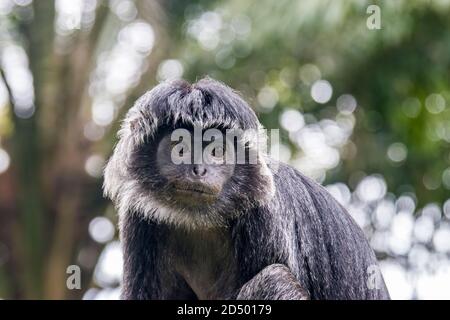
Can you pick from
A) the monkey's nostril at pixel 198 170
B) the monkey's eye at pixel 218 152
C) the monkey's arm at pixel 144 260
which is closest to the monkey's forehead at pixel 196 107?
the monkey's eye at pixel 218 152

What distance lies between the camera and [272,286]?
4570mm

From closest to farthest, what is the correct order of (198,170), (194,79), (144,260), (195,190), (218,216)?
1. (198,170)
2. (195,190)
3. (218,216)
4. (144,260)
5. (194,79)

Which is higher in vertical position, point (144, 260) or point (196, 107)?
point (196, 107)

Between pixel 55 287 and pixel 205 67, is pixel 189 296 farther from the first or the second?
pixel 55 287

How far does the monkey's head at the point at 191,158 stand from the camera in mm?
4598

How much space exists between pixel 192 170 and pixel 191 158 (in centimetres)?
8

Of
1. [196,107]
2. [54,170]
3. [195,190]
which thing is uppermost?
[196,107]

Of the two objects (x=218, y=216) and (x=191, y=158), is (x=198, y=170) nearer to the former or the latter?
(x=191, y=158)

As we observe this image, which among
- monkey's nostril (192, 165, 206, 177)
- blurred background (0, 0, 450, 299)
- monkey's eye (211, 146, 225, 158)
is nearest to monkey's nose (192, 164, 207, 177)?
monkey's nostril (192, 165, 206, 177)

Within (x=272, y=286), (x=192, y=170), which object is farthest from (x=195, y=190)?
(x=272, y=286)

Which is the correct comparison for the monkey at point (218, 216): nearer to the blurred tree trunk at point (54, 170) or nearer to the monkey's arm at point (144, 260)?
the monkey's arm at point (144, 260)

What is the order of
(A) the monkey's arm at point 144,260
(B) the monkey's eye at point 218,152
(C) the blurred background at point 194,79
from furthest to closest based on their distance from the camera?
(C) the blurred background at point 194,79 → (A) the monkey's arm at point 144,260 → (B) the monkey's eye at point 218,152

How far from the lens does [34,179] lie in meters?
12.8

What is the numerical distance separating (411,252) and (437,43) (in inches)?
135
